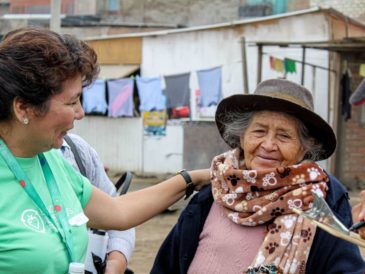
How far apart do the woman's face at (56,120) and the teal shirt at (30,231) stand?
95 millimetres

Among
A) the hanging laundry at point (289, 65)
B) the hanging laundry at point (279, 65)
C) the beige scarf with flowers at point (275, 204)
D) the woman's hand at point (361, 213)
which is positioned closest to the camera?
the woman's hand at point (361, 213)

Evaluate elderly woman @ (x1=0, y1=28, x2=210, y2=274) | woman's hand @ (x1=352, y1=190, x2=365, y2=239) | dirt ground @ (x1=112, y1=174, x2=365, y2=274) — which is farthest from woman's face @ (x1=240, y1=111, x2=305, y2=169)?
dirt ground @ (x1=112, y1=174, x2=365, y2=274)

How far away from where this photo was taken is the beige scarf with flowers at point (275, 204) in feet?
8.69

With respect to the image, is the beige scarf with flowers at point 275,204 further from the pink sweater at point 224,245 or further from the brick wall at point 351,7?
the brick wall at point 351,7

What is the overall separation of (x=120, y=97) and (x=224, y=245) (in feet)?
44.1

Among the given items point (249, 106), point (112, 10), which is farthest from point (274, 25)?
point (249, 106)

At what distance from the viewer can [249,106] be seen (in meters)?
2.99

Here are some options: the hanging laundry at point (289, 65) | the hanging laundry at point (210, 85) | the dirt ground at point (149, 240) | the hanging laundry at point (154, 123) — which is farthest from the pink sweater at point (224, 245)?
the hanging laundry at point (154, 123)

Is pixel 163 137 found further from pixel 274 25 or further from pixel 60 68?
pixel 60 68

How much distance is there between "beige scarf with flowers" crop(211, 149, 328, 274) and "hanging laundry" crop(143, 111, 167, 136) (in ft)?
42.9

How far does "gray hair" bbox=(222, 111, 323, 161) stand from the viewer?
115 inches

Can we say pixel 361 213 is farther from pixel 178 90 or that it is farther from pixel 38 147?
pixel 178 90

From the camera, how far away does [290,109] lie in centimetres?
286

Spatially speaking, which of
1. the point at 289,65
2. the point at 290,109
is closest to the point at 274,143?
Answer: the point at 290,109
